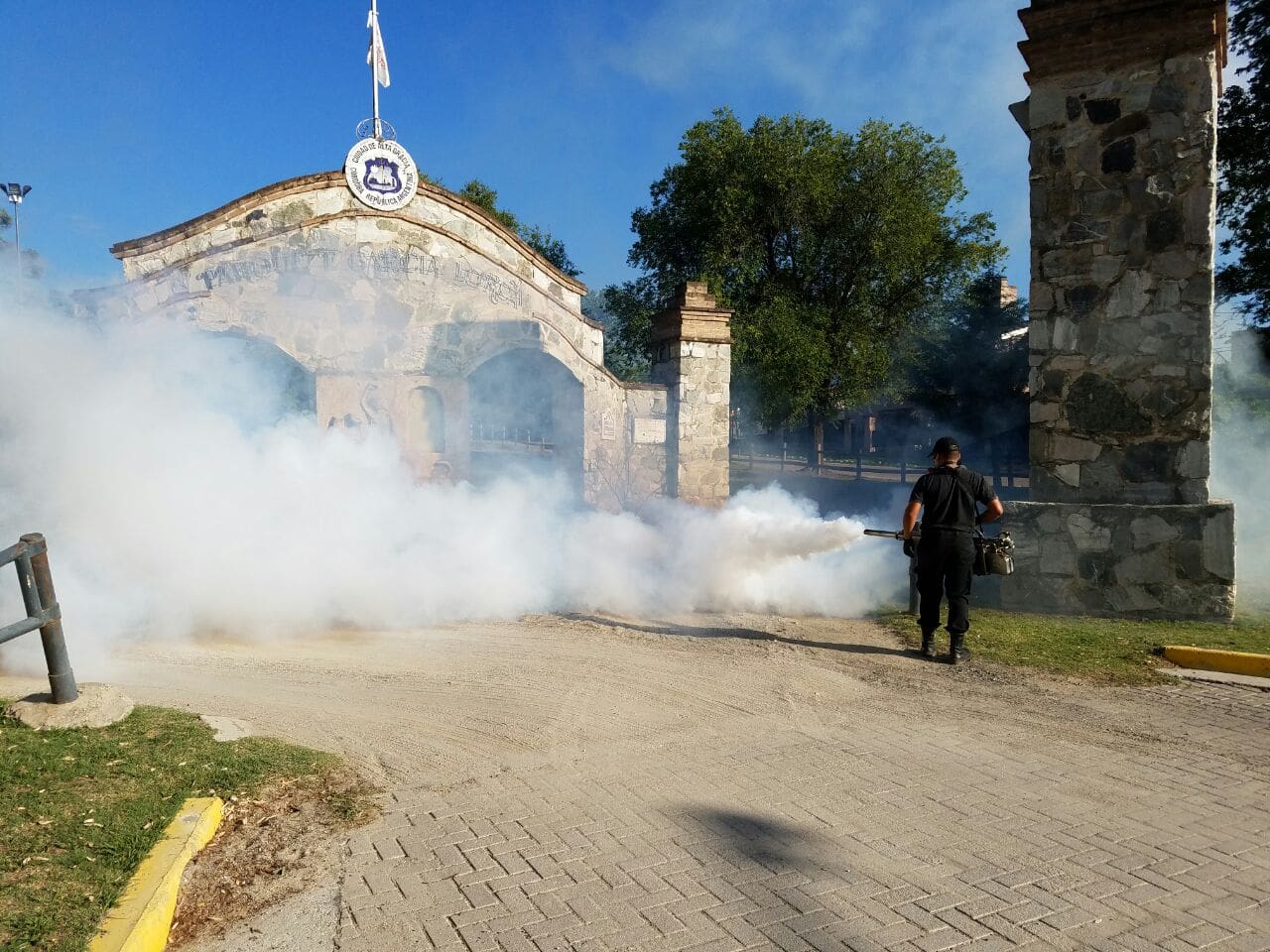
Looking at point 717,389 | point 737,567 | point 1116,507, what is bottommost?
point 737,567

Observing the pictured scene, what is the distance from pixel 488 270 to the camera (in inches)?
517

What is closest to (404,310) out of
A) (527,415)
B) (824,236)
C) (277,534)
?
(527,415)

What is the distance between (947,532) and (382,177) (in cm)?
933

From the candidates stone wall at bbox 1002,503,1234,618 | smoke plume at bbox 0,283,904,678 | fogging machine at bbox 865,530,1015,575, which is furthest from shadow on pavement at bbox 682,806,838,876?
stone wall at bbox 1002,503,1234,618

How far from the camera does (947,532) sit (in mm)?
6887

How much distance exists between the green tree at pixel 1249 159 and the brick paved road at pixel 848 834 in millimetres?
13658

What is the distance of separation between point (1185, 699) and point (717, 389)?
332 inches

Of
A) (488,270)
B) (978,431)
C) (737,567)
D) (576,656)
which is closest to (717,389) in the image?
(488,270)

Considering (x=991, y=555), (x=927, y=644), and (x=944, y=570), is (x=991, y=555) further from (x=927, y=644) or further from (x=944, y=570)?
(x=927, y=644)

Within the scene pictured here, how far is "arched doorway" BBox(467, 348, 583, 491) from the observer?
44.7 ft

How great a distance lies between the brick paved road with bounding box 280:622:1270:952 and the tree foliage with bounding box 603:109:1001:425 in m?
15.5

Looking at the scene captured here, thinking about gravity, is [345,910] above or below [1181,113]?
below

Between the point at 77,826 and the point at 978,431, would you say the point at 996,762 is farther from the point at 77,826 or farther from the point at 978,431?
the point at 978,431

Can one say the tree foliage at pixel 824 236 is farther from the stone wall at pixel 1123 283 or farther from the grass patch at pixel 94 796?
the grass patch at pixel 94 796
